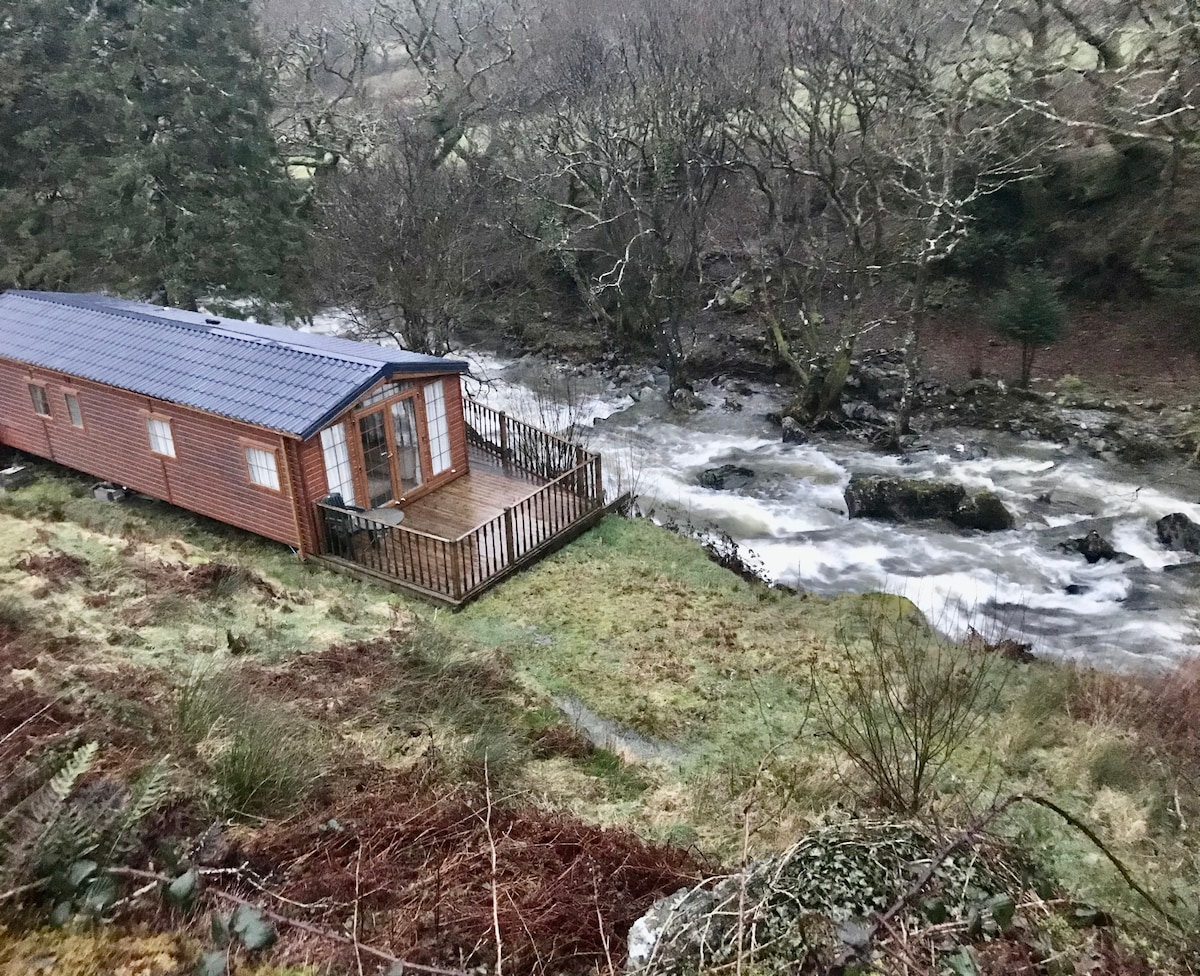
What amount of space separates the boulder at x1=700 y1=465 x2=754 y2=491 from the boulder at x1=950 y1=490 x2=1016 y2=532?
4541 mm

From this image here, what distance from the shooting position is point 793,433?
2111 centimetres

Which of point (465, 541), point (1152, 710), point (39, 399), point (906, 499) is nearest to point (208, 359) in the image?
point (39, 399)

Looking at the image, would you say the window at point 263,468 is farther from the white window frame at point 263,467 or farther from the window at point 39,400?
the window at point 39,400

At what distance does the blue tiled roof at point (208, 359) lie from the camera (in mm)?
12961

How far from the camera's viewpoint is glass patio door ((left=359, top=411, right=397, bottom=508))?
13.8 metres

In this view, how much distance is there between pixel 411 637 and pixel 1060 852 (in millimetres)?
6898

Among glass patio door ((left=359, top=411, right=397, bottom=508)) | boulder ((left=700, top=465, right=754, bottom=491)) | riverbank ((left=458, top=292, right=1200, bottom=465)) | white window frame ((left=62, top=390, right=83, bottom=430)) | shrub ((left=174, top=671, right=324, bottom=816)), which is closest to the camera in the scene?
shrub ((left=174, top=671, right=324, bottom=816))

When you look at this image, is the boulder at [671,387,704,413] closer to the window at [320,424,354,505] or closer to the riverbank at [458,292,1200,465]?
the riverbank at [458,292,1200,465]

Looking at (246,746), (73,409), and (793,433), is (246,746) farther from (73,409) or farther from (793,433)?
(793,433)

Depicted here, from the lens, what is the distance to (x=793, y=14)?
20.8 meters

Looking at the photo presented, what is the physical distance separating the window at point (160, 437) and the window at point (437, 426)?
4.24m

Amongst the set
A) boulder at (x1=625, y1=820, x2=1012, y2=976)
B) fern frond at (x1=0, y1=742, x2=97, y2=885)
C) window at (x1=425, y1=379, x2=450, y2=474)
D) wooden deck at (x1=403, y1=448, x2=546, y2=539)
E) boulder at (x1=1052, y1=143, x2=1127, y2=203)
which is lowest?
wooden deck at (x1=403, y1=448, x2=546, y2=539)

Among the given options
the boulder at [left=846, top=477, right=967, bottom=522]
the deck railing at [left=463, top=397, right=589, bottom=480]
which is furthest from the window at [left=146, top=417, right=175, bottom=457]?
the boulder at [left=846, top=477, right=967, bottom=522]

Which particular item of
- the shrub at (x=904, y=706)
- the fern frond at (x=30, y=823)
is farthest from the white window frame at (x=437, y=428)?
the fern frond at (x=30, y=823)
